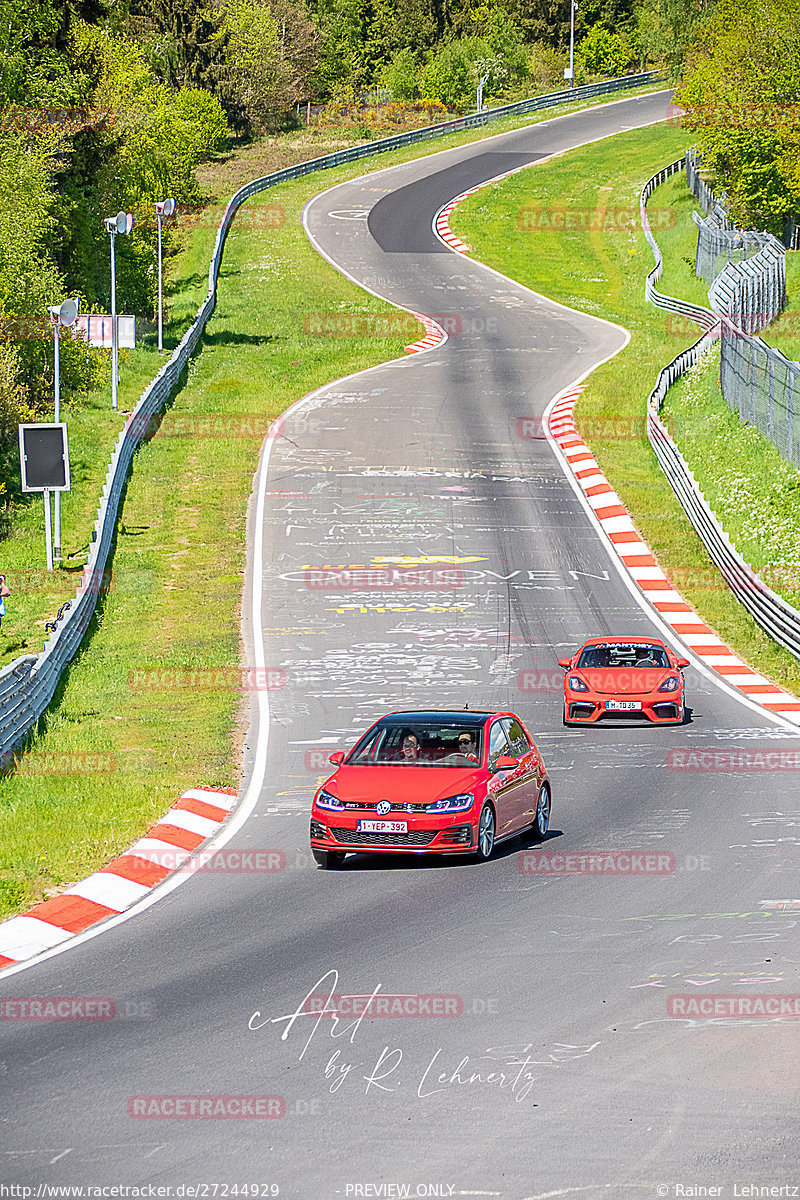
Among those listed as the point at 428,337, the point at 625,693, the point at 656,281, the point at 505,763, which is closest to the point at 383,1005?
the point at 505,763

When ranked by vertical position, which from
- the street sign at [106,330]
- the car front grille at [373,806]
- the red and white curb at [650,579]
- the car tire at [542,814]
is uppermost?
the street sign at [106,330]

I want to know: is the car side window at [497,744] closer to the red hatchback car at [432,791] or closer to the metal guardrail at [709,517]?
the red hatchback car at [432,791]

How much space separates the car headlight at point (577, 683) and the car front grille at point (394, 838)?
350 inches

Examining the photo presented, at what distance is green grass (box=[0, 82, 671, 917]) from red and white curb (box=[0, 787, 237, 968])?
8.7 inches

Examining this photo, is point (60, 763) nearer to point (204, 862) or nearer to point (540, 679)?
point (204, 862)

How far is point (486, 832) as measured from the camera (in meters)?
14.3

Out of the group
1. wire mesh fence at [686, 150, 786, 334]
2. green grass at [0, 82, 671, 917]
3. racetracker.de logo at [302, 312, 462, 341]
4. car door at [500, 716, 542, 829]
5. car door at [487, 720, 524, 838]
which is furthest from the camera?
racetracker.de logo at [302, 312, 462, 341]

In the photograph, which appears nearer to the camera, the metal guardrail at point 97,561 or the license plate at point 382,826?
the license plate at point 382,826

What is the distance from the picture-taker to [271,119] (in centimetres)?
10612

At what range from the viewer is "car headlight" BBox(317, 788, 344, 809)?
14.2m

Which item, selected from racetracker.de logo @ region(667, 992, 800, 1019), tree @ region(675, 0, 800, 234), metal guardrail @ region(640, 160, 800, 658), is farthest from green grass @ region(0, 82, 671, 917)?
tree @ region(675, 0, 800, 234)

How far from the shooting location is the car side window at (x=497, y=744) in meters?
14.8

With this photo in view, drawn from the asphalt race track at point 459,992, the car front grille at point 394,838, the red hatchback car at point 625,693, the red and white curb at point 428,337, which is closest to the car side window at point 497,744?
the asphalt race track at point 459,992

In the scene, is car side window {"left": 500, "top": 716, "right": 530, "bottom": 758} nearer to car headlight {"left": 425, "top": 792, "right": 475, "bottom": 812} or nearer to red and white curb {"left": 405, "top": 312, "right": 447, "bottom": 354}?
car headlight {"left": 425, "top": 792, "right": 475, "bottom": 812}
